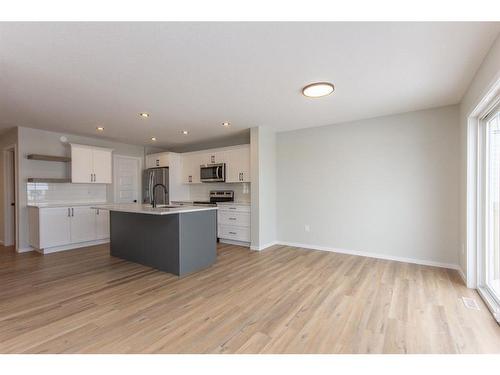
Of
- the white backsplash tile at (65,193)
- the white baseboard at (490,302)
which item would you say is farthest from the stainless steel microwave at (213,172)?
the white baseboard at (490,302)

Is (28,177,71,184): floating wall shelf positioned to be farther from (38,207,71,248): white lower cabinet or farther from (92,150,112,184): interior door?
(38,207,71,248): white lower cabinet

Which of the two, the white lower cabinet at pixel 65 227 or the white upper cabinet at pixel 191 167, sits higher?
the white upper cabinet at pixel 191 167

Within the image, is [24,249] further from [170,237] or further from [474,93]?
[474,93]

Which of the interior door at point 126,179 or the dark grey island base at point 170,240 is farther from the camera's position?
the interior door at point 126,179

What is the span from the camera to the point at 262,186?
456cm

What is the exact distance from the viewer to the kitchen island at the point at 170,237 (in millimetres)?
3148

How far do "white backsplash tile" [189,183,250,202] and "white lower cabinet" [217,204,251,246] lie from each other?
557 mm

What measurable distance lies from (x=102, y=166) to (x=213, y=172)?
2.43 meters

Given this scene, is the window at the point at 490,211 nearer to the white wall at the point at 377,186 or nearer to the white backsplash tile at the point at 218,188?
the white wall at the point at 377,186

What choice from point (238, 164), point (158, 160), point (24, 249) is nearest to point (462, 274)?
point (238, 164)

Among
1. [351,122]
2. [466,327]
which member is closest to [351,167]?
[351,122]

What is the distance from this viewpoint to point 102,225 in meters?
5.05

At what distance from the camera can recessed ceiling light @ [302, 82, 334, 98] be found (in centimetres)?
264

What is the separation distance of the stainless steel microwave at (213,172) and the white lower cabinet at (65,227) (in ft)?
7.30
